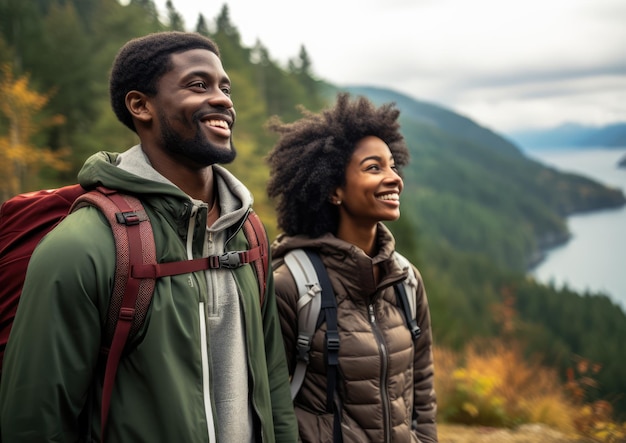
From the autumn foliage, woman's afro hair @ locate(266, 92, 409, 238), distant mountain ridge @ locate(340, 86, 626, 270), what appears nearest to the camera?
woman's afro hair @ locate(266, 92, 409, 238)

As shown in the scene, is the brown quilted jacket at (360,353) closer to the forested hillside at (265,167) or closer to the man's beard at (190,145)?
the man's beard at (190,145)

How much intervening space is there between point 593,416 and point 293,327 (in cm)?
546

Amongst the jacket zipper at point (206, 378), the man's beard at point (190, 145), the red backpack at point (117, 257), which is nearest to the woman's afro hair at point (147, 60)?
the man's beard at point (190, 145)

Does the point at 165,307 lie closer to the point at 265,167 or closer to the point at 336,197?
the point at 336,197

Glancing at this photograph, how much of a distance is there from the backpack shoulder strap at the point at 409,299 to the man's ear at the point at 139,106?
1519mm

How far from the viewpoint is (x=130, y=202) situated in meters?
1.82

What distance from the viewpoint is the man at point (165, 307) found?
163 centimetres

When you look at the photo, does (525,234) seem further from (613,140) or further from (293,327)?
(293,327)

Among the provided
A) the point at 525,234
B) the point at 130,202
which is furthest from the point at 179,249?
the point at 525,234

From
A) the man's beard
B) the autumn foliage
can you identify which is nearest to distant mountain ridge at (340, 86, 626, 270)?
the autumn foliage

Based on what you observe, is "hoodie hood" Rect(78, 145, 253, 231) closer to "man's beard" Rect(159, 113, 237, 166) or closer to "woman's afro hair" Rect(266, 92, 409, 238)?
"man's beard" Rect(159, 113, 237, 166)

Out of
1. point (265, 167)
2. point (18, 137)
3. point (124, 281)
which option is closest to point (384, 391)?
point (124, 281)

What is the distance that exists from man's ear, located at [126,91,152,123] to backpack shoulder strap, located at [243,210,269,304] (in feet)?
1.77

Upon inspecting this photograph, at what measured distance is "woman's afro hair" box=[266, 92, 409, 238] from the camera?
9.98ft
